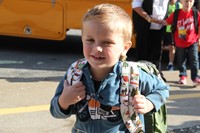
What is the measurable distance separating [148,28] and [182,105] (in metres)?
1.34

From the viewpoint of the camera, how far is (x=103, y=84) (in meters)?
2.21

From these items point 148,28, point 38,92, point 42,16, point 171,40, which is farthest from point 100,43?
point 42,16

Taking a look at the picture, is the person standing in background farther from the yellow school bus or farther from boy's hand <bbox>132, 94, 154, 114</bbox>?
boy's hand <bbox>132, 94, 154, 114</bbox>

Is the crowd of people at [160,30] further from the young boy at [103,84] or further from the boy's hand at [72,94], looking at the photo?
the boy's hand at [72,94]

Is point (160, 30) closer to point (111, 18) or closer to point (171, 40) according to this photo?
point (171, 40)

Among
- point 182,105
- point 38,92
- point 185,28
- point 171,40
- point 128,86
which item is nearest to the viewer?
point 128,86

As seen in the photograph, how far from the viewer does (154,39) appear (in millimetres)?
6465

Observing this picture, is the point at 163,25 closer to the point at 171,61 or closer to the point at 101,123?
the point at 171,61

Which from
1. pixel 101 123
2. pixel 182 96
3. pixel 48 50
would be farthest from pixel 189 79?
pixel 101 123

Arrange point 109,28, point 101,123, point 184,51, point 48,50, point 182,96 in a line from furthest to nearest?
1. point 48,50
2. point 184,51
3. point 182,96
4. point 101,123
5. point 109,28

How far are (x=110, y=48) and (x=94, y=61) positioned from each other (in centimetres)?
10

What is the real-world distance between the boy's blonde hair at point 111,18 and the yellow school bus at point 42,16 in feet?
19.6

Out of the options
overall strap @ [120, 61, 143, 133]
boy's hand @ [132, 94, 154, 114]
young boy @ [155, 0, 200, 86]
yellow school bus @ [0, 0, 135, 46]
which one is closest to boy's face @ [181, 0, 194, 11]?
young boy @ [155, 0, 200, 86]

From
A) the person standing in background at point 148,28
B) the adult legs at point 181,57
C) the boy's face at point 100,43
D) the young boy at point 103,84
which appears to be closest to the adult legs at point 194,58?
the adult legs at point 181,57
